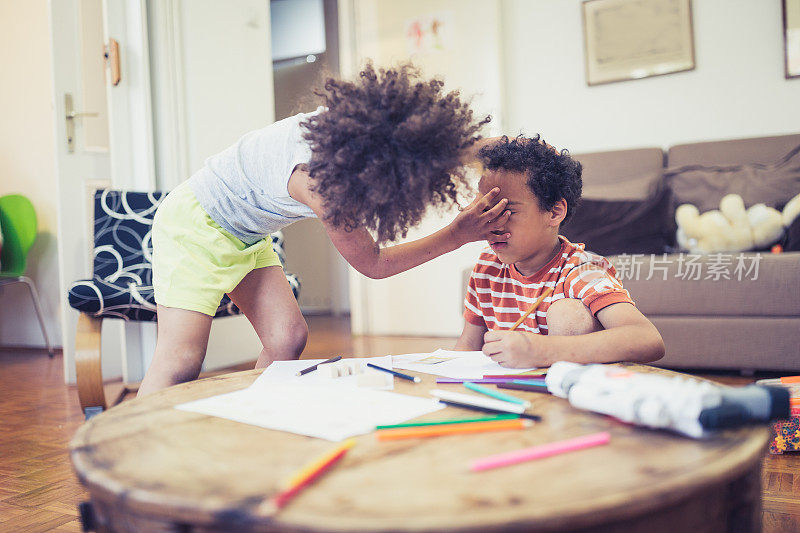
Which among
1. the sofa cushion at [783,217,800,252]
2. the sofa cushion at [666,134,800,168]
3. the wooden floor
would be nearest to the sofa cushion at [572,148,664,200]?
the sofa cushion at [666,134,800,168]

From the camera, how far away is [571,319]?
105 centimetres

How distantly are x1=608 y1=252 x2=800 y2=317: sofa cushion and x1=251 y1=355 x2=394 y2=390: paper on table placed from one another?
1402mm

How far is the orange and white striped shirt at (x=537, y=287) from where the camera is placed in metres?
1.05

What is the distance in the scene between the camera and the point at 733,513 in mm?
525

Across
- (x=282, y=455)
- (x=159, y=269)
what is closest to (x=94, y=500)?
(x=282, y=455)

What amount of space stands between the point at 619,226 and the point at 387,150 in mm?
1704

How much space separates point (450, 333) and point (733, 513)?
2.92m

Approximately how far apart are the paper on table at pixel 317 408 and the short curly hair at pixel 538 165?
0.54 metres

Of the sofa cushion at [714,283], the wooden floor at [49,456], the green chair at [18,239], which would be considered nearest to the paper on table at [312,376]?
the wooden floor at [49,456]

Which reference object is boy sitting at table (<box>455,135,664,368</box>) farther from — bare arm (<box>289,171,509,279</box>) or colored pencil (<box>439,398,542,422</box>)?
colored pencil (<box>439,398,542,422</box>)

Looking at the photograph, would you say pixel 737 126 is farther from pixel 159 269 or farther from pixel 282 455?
pixel 282 455

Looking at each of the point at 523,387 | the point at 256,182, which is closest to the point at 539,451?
the point at 523,387

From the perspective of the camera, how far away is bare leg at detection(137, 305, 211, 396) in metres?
1.15

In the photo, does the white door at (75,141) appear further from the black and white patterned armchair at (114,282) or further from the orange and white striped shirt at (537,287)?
the orange and white striped shirt at (537,287)
